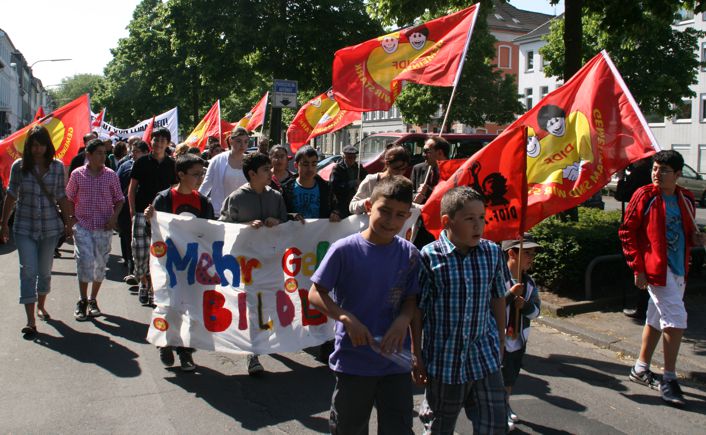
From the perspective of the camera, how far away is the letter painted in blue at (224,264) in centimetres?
573

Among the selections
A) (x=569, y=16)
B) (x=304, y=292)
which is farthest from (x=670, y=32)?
(x=304, y=292)

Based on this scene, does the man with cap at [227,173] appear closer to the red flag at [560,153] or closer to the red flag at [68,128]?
the red flag at [68,128]

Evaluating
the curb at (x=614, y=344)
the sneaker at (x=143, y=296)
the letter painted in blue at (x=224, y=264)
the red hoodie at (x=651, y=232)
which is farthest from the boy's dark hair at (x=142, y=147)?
the red hoodie at (x=651, y=232)

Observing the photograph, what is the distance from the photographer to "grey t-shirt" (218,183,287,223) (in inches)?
225

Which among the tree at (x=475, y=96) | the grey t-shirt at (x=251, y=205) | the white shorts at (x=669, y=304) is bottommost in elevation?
the white shorts at (x=669, y=304)

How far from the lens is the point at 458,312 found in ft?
11.3

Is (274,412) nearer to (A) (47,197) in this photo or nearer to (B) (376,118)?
A: (A) (47,197)

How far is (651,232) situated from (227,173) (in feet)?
14.5

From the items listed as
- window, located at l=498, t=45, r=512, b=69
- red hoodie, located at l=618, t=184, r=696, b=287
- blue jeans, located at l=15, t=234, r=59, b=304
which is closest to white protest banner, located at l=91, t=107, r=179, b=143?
blue jeans, located at l=15, t=234, r=59, b=304

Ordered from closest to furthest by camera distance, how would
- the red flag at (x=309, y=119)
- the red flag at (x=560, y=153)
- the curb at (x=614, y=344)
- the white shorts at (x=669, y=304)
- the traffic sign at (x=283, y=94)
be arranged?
the red flag at (x=560, y=153)
the white shorts at (x=669, y=304)
the curb at (x=614, y=344)
the red flag at (x=309, y=119)
the traffic sign at (x=283, y=94)

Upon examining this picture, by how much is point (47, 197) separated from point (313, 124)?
20.9 feet

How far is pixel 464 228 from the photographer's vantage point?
11.3 ft

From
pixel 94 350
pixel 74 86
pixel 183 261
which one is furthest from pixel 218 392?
pixel 74 86

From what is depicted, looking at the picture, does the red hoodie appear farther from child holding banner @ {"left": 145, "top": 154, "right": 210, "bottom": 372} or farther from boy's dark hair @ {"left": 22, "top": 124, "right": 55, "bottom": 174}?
boy's dark hair @ {"left": 22, "top": 124, "right": 55, "bottom": 174}
